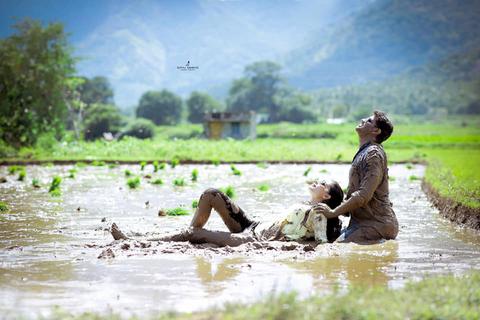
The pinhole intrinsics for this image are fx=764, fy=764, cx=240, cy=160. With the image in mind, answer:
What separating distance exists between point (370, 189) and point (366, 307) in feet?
12.9

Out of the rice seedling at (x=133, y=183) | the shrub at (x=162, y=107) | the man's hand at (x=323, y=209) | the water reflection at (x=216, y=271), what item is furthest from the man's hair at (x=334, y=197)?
the shrub at (x=162, y=107)

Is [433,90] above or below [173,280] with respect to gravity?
above

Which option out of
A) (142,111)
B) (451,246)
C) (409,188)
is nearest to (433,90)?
(142,111)

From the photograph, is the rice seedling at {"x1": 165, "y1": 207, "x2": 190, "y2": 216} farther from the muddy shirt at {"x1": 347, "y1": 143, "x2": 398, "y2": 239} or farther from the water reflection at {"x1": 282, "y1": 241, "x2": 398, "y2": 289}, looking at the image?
the water reflection at {"x1": 282, "y1": 241, "x2": 398, "y2": 289}

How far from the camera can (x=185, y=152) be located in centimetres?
3516

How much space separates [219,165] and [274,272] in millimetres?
22432

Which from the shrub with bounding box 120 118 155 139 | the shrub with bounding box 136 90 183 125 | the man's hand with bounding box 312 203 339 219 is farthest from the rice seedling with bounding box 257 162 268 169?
the shrub with bounding box 136 90 183 125

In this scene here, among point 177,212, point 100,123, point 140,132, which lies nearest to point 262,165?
point 177,212

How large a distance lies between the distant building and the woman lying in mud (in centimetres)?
5512

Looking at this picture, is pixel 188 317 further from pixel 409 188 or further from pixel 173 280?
pixel 409 188

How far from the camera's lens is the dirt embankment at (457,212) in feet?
37.6

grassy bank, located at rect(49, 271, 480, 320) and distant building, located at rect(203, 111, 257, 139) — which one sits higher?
distant building, located at rect(203, 111, 257, 139)

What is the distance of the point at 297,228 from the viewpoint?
9.21 meters

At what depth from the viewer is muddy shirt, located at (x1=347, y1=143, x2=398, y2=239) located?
30.1 ft
